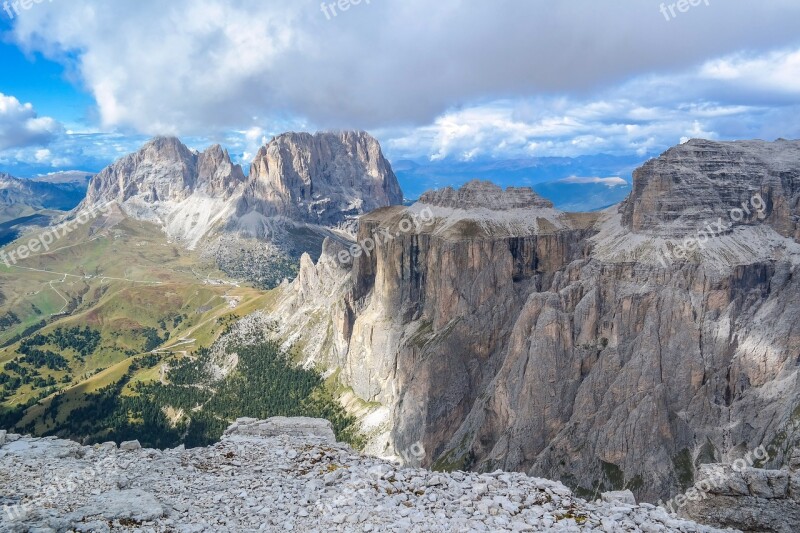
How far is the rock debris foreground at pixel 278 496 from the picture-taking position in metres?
28.2

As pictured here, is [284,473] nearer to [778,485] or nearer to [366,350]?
[778,485]

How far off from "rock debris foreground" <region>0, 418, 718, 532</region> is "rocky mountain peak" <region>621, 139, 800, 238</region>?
108 m

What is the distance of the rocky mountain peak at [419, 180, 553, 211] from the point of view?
167m

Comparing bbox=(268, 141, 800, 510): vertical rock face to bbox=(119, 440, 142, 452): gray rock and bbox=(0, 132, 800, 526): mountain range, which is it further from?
bbox=(119, 440, 142, 452): gray rock

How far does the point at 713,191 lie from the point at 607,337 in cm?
4492

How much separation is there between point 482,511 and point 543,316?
8722cm

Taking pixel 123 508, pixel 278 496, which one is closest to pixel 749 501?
pixel 278 496

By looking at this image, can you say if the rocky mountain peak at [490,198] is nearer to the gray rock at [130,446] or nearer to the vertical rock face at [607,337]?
the vertical rock face at [607,337]

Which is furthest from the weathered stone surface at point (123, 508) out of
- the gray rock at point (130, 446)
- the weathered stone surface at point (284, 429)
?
the weathered stone surface at point (284, 429)

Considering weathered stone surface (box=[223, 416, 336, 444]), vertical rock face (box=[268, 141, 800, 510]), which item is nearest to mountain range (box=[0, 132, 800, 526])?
vertical rock face (box=[268, 141, 800, 510])

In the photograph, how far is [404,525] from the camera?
2767cm

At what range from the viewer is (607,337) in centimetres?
11088

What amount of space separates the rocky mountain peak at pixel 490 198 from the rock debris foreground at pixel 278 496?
133m

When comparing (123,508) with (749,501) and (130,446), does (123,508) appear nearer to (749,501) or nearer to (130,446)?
(130,446)
